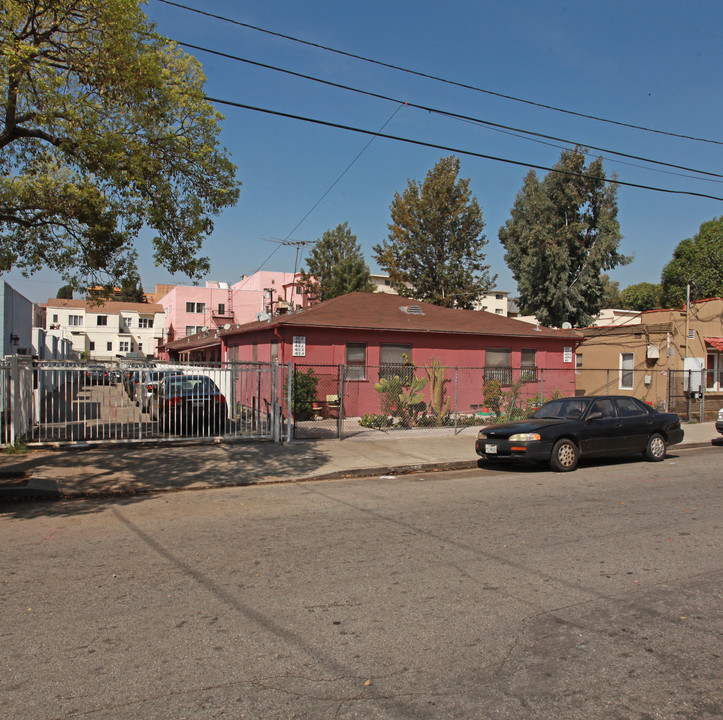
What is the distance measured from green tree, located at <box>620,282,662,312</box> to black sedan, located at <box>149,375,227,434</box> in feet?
236

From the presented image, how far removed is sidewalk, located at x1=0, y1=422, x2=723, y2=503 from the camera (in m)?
9.41

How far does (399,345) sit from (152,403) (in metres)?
9.64

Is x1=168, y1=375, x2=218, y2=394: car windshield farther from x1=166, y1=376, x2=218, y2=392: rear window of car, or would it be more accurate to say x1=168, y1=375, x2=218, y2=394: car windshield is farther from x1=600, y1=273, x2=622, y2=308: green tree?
x1=600, y1=273, x2=622, y2=308: green tree

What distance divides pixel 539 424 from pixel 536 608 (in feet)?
23.3

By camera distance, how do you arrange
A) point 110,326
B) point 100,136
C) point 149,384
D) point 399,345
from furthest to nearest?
point 110,326, point 399,345, point 149,384, point 100,136

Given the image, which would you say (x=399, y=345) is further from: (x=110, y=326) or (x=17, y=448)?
(x=110, y=326)

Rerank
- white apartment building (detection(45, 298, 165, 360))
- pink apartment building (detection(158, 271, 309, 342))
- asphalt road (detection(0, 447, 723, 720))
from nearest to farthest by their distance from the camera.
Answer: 1. asphalt road (detection(0, 447, 723, 720))
2. pink apartment building (detection(158, 271, 309, 342))
3. white apartment building (detection(45, 298, 165, 360))

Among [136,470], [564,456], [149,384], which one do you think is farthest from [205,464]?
[564,456]

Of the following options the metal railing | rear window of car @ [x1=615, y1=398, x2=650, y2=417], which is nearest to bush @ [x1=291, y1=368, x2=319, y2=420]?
the metal railing

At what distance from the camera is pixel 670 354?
21.4m

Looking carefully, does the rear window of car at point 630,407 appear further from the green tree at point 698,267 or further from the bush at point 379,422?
the green tree at point 698,267

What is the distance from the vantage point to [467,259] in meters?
37.8

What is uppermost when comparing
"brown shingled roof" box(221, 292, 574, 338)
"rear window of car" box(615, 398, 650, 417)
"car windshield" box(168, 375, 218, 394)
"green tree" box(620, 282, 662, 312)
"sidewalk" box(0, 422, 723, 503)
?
"green tree" box(620, 282, 662, 312)

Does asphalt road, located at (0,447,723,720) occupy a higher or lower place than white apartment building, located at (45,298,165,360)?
lower
